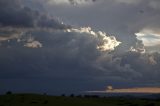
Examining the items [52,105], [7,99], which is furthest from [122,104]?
[7,99]

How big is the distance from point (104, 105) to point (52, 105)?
26.1 ft

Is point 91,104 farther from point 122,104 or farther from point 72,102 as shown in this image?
point 122,104

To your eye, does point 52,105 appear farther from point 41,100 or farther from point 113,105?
point 113,105

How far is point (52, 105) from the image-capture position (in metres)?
59.3

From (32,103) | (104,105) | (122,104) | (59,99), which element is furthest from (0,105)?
(122,104)

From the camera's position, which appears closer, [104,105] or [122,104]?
[104,105]

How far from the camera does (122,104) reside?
216 ft

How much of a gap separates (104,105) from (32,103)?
10.9 meters

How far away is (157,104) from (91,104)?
38.4ft

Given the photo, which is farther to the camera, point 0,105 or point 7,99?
point 7,99

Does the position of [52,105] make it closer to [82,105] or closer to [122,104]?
[82,105]

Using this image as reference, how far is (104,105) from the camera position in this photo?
61.0 meters

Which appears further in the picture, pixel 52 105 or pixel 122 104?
pixel 122 104

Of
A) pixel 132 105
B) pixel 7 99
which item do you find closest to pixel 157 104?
pixel 132 105
